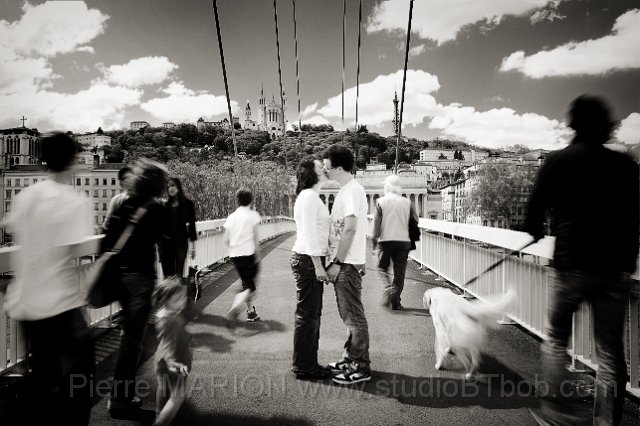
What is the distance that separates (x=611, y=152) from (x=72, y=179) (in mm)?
3535

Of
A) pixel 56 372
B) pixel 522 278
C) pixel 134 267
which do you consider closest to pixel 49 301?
pixel 56 372

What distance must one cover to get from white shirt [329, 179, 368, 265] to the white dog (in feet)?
3.20

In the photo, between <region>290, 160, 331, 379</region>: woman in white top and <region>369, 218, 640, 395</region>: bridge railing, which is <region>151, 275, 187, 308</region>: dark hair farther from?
<region>369, 218, 640, 395</region>: bridge railing

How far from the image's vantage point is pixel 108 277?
11.6ft

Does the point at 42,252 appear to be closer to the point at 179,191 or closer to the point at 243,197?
the point at 179,191

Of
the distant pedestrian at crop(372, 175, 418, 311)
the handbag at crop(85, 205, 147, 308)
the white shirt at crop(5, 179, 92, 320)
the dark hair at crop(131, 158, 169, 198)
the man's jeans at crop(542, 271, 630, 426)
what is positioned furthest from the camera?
the distant pedestrian at crop(372, 175, 418, 311)

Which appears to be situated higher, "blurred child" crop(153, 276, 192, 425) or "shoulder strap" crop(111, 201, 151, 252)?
"shoulder strap" crop(111, 201, 151, 252)

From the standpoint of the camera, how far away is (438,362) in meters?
4.73

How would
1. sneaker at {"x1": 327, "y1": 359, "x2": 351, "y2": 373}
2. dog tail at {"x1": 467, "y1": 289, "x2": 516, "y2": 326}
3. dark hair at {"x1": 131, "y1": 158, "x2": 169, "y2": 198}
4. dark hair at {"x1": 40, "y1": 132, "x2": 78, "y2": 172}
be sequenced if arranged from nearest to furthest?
dark hair at {"x1": 40, "y1": 132, "x2": 78, "y2": 172} < dark hair at {"x1": 131, "y1": 158, "x2": 169, "y2": 198} < dog tail at {"x1": 467, "y1": 289, "x2": 516, "y2": 326} < sneaker at {"x1": 327, "y1": 359, "x2": 351, "y2": 373}

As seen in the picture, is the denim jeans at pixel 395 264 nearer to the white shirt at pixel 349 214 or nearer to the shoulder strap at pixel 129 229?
the white shirt at pixel 349 214

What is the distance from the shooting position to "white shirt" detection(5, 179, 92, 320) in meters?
2.88

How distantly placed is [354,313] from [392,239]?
3229 millimetres

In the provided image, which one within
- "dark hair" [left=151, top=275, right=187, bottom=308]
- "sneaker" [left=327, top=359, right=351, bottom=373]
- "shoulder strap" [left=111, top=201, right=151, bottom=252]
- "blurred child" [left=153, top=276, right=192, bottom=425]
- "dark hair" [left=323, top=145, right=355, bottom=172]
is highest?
"dark hair" [left=323, top=145, right=355, bottom=172]

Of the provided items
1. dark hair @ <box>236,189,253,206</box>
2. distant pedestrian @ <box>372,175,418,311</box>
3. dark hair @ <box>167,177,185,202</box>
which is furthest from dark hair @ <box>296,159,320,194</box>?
distant pedestrian @ <box>372,175,418,311</box>
